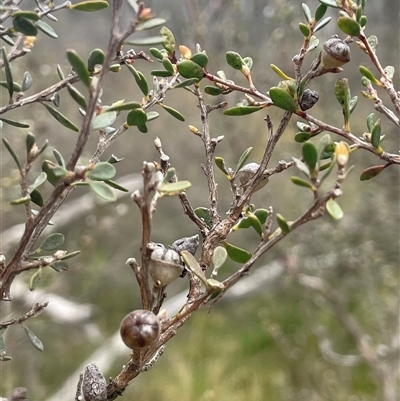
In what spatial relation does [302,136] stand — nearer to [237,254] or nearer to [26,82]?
[237,254]

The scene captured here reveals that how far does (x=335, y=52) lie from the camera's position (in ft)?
0.96

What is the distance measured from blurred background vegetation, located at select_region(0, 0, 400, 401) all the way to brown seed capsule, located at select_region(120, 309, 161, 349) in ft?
3.34

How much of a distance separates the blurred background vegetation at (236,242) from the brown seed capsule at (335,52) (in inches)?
40.4

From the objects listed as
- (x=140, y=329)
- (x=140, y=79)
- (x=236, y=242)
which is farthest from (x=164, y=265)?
(x=236, y=242)

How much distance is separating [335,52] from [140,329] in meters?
0.22

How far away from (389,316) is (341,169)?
5.64 ft

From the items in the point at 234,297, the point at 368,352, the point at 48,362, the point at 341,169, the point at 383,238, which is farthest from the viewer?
the point at 234,297

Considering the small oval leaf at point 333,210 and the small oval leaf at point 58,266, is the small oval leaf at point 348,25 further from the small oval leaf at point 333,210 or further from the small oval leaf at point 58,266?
the small oval leaf at point 58,266

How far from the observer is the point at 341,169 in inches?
9.3

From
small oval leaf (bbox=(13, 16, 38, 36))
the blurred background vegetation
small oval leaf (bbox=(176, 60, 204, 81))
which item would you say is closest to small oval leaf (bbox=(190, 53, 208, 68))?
small oval leaf (bbox=(176, 60, 204, 81))

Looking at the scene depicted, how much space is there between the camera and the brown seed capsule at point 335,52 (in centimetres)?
29

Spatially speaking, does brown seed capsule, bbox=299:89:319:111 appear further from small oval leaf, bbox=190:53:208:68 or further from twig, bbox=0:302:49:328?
twig, bbox=0:302:49:328

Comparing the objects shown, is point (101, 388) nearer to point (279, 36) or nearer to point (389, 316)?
point (279, 36)

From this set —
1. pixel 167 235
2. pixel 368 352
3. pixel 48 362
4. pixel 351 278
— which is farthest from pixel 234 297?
pixel 368 352
